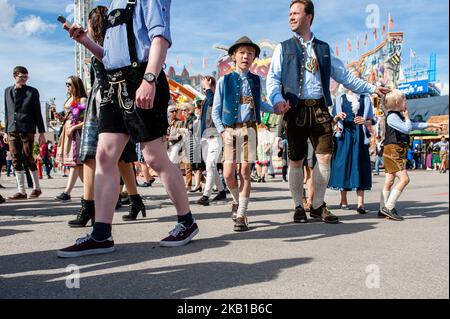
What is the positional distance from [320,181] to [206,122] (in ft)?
11.6

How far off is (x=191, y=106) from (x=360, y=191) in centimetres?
534

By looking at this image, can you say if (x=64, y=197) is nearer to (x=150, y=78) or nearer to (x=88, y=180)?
(x=88, y=180)

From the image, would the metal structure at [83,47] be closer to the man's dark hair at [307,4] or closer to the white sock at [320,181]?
the man's dark hair at [307,4]

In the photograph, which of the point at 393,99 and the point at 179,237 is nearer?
the point at 179,237

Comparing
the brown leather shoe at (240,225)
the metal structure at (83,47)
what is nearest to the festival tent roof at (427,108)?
the metal structure at (83,47)

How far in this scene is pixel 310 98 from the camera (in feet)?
14.9

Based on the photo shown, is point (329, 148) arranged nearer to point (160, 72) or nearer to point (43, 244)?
point (160, 72)

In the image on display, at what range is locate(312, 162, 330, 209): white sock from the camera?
15.1 feet

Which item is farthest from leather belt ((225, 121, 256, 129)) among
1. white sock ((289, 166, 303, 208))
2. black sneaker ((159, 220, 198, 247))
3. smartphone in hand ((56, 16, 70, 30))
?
smartphone in hand ((56, 16, 70, 30))

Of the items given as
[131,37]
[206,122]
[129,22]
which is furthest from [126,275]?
[206,122]

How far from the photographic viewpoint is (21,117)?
7.48 metres

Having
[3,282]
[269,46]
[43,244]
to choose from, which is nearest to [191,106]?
[43,244]

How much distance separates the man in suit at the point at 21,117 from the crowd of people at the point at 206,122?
2cm

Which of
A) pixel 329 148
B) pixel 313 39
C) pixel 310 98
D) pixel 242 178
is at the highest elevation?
pixel 313 39
